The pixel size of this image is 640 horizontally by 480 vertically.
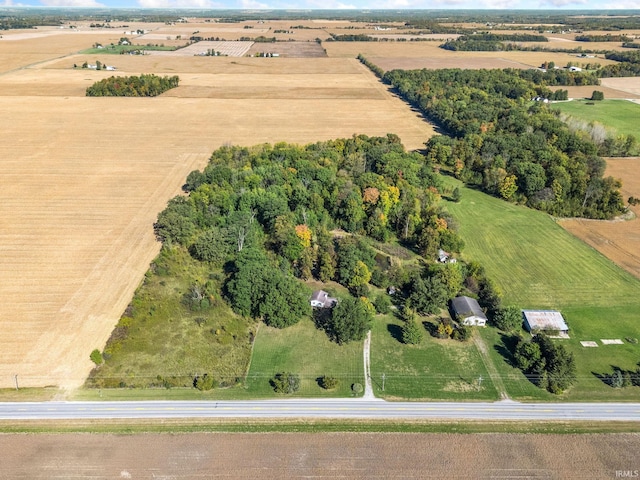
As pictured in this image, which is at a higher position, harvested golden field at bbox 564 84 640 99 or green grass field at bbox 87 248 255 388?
harvested golden field at bbox 564 84 640 99

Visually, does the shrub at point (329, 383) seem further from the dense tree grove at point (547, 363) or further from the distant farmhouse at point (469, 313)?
the dense tree grove at point (547, 363)

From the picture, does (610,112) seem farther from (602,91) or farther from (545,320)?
(545,320)

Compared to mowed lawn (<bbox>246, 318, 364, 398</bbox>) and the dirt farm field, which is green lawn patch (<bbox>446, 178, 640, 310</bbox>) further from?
mowed lawn (<bbox>246, 318, 364, 398</bbox>)

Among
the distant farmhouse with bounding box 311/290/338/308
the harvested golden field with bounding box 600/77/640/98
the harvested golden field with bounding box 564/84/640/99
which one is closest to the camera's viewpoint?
the distant farmhouse with bounding box 311/290/338/308

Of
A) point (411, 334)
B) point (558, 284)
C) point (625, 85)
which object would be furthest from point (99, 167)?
point (625, 85)

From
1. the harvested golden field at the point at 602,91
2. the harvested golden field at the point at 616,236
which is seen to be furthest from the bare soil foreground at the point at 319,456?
the harvested golden field at the point at 602,91

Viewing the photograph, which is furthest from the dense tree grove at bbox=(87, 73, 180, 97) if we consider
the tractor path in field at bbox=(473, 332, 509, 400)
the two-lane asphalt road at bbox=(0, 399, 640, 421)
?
the tractor path in field at bbox=(473, 332, 509, 400)
